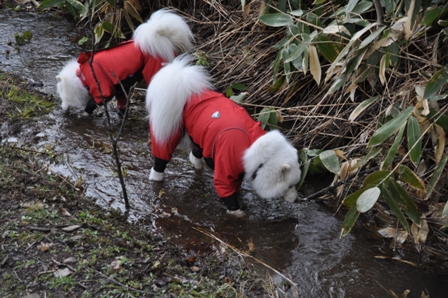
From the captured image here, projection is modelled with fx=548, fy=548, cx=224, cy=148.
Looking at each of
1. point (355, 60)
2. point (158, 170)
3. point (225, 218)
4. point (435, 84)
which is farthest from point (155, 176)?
point (435, 84)

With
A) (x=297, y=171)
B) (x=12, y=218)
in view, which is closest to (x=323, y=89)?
Result: (x=297, y=171)

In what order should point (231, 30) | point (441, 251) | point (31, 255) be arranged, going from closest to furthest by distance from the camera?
point (31, 255) < point (441, 251) < point (231, 30)

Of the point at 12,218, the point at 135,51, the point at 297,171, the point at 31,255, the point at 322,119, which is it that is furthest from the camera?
the point at 135,51

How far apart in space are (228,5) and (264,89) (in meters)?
1.46

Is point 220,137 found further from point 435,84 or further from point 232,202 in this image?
point 435,84

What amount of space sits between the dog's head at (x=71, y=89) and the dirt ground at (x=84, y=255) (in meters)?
1.27

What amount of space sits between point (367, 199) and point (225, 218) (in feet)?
5.31

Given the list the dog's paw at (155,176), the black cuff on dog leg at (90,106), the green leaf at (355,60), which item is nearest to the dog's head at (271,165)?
the green leaf at (355,60)

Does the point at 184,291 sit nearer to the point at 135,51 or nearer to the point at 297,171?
the point at 297,171

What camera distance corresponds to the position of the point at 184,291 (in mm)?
3109

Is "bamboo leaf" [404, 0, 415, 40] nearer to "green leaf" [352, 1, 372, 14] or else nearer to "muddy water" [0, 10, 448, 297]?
"green leaf" [352, 1, 372, 14]

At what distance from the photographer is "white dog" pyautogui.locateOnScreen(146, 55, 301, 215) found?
4.00 metres

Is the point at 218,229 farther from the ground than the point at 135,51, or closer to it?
closer to it

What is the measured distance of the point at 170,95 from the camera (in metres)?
4.18
